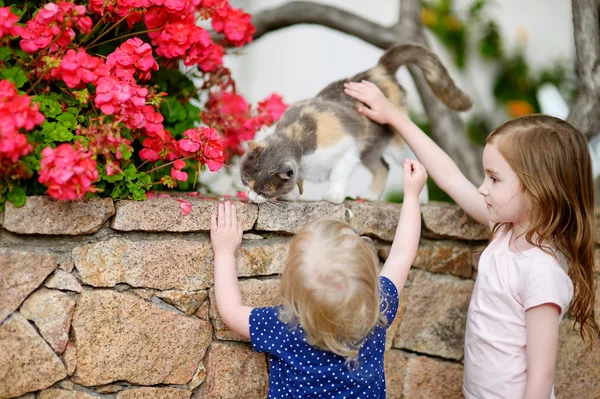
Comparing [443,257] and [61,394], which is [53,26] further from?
[443,257]

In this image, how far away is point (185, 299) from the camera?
175 cm

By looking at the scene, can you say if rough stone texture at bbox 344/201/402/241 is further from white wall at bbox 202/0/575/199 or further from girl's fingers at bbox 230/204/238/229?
white wall at bbox 202/0/575/199

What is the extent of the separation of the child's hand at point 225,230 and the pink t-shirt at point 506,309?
0.77 m

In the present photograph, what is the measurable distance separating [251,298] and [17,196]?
730 millimetres

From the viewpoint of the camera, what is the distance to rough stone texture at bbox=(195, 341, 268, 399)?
181 centimetres

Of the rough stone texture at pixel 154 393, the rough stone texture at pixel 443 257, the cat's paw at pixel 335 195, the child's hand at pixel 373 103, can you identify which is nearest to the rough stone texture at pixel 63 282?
the rough stone texture at pixel 154 393

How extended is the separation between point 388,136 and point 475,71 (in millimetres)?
3192

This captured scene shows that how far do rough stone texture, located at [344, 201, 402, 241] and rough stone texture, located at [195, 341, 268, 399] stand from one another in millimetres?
538

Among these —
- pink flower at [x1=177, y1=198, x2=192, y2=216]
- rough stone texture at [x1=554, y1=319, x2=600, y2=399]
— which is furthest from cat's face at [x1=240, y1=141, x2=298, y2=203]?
rough stone texture at [x1=554, y1=319, x2=600, y2=399]

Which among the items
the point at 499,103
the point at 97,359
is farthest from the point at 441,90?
the point at 499,103

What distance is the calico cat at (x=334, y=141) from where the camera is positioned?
191cm

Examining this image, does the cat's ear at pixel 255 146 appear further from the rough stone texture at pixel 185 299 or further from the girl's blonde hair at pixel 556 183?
the girl's blonde hair at pixel 556 183

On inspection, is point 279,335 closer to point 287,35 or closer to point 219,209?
point 219,209

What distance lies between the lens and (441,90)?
2363 mm
